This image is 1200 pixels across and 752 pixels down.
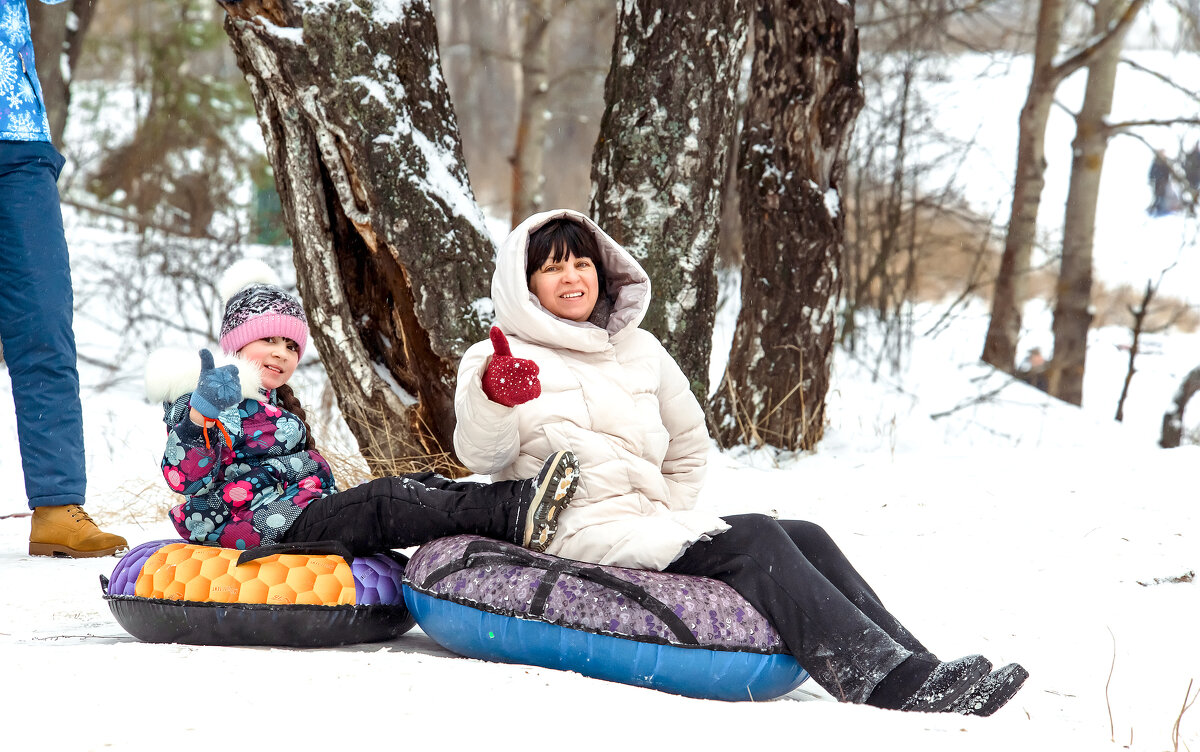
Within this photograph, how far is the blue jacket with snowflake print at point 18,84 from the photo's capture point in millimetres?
3486

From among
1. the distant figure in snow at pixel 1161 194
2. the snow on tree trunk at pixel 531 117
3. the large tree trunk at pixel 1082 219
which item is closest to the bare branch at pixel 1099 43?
the large tree trunk at pixel 1082 219

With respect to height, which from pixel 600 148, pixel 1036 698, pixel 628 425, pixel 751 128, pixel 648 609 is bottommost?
pixel 1036 698

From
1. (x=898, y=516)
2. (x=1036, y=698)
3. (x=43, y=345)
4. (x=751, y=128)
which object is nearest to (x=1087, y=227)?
(x=751, y=128)

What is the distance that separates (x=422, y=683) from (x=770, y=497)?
2.72 metres

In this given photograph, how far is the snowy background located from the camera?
176 cm

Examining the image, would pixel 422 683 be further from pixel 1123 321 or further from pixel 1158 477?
pixel 1123 321

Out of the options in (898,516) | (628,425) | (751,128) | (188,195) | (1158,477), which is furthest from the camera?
(188,195)

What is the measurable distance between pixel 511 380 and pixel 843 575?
951 mm

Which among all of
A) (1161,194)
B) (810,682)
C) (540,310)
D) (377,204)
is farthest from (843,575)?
(1161,194)

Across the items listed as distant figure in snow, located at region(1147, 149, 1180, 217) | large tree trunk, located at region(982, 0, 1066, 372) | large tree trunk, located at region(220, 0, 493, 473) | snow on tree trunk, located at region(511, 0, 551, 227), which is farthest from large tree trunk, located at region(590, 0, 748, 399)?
distant figure in snow, located at region(1147, 149, 1180, 217)

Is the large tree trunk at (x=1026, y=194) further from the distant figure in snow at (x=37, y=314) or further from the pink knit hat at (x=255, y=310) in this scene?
the distant figure in snow at (x=37, y=314)

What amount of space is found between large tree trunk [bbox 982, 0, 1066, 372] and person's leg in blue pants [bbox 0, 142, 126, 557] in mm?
8684

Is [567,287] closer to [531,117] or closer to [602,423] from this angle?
[602,423]

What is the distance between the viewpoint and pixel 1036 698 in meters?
2.47
